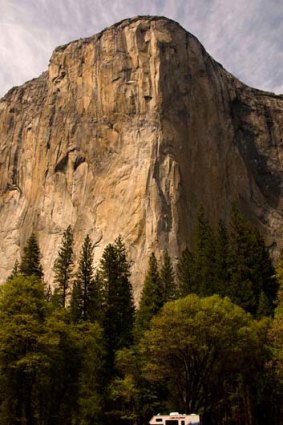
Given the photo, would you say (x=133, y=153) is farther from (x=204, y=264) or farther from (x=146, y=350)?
(x=146, y=350)

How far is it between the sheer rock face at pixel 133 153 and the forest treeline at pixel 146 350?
18046 millimetres

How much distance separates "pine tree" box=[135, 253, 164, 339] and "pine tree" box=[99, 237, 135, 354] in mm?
982

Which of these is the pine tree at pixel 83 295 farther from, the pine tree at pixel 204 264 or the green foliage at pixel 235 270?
the pine tree at pixel 204 264

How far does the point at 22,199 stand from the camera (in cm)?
8306

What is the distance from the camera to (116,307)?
4403 cm

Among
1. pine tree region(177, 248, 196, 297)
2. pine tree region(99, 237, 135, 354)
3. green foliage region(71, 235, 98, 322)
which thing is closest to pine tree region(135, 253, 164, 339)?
pine tree region(99, 237, 135, 354)

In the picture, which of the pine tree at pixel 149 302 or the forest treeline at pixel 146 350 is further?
the pine tree at pixel 149 302

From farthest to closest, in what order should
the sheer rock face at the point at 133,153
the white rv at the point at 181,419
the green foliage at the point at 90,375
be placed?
the sheer rock face at the point at 133,153, the green foliage at the point at 90,375, the white rv at the point at 181,419

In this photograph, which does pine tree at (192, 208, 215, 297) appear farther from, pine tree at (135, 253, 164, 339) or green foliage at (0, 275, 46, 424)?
green foliage at (0, 275, 46, 424)

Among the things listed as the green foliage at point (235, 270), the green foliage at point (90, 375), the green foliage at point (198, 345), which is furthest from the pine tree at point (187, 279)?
the green foliage at point (198, 345)

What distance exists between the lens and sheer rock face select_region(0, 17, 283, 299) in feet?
226

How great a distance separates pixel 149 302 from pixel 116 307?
2.57m

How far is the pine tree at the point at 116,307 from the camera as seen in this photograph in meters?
42.5

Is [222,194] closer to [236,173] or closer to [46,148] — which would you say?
[236,173]
